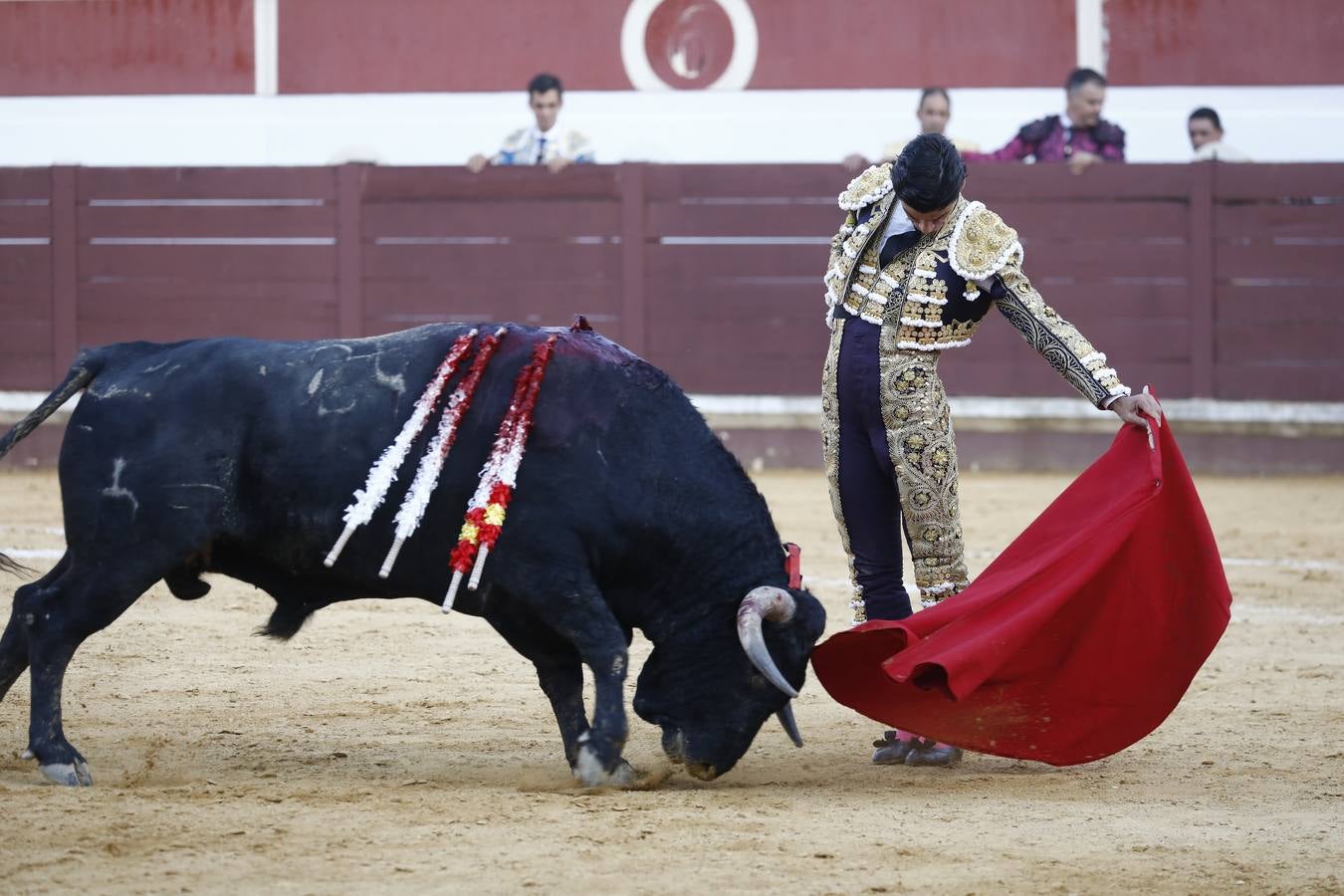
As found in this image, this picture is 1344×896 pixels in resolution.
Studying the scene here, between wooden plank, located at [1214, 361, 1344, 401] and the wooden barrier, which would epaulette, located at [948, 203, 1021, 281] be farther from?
wooden plank, located at [1214, 361, 1344, 401]

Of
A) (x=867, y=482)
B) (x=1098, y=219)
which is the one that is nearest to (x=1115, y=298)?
(x=1098, y=219)

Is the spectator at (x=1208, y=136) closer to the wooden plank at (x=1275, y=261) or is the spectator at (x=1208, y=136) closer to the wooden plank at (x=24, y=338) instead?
the wooden plank at (x=1275, y=261)

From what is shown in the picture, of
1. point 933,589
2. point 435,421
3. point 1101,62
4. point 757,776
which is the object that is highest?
point 1101,62

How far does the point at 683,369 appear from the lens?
8.75 metres

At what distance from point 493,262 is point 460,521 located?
557 cm

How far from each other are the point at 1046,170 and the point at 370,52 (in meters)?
3.62

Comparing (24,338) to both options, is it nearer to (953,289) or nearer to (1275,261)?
(1275,261)

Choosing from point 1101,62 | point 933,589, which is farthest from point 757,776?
point 1101,62

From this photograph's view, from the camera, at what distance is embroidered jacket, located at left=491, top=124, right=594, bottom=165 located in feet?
28.2

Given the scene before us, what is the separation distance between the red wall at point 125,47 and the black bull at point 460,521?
679cm

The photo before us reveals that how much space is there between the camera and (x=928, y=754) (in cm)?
363

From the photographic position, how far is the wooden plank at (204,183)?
8844mm

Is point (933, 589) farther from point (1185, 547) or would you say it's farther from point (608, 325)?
point (608, 325)

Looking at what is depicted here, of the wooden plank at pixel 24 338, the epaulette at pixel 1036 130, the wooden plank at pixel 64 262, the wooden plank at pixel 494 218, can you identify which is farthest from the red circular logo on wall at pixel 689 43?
the wooden plank at pixel 24 338
